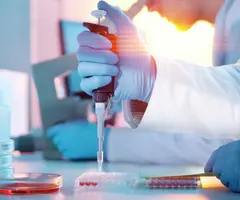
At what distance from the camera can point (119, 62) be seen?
743 millimetres

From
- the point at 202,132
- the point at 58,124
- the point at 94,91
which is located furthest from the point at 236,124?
the point at 58,124

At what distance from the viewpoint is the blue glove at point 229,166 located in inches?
23.6

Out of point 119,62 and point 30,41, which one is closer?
point 119,62

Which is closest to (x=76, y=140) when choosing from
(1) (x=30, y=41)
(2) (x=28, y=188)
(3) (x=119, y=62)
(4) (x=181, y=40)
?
(4) (x=181, y=40)

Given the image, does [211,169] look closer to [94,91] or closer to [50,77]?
[94,91]

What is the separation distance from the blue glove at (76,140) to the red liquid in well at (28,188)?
527 mm

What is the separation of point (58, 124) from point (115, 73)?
0.55m

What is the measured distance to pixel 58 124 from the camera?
123cm

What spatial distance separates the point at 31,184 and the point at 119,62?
0.24 meters

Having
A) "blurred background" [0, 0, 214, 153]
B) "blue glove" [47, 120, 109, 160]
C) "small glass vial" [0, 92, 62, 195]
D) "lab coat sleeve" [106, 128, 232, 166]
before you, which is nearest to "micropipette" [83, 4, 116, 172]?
"small glass vial" [0, 92, 62, 195]

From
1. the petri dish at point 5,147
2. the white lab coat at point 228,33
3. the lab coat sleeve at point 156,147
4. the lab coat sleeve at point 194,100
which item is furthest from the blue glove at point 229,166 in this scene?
the white lab coat at point 228,33

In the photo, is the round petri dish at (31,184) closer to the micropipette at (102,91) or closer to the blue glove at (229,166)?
the micropipette at (102,91)

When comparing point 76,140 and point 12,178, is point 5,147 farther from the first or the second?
point 76,140

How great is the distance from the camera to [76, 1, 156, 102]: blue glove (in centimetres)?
69
